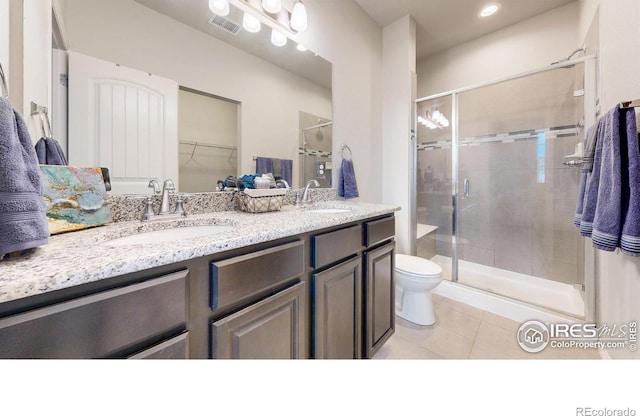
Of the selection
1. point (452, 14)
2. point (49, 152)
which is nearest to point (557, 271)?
point (452, 14)

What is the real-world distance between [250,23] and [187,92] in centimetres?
61

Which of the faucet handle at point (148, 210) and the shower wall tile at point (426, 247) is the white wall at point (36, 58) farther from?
the shower wall tile at point (426, 247)

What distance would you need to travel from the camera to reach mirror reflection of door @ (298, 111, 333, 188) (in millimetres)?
1646

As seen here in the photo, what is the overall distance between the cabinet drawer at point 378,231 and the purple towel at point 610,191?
801 millimetres

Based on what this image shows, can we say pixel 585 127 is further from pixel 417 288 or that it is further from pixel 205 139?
pixel 205 139

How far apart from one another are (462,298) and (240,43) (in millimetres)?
2492

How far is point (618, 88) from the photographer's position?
1071mm

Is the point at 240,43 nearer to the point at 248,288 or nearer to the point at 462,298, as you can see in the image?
the point at 248,288

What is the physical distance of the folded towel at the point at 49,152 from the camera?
28.5 inches

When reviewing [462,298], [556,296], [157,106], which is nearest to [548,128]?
[556,296]

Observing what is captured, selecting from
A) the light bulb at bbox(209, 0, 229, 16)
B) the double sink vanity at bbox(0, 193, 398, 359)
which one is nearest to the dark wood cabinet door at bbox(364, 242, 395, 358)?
the double sink vanity at bbox(0, 193, 398, 359)

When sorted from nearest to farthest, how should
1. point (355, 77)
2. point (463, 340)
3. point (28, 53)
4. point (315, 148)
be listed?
point (28, 53) < point (463, 340) < point (315, 148) < point (355, 77)

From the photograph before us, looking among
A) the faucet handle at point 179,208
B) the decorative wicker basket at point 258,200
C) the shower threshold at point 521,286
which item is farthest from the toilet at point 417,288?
the faucet handle at point 179,208

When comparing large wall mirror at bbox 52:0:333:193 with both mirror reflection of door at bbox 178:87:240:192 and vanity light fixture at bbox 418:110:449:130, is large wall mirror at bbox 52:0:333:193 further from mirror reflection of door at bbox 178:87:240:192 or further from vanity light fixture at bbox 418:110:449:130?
vanity light fixture at bbox 418:110:449:130
